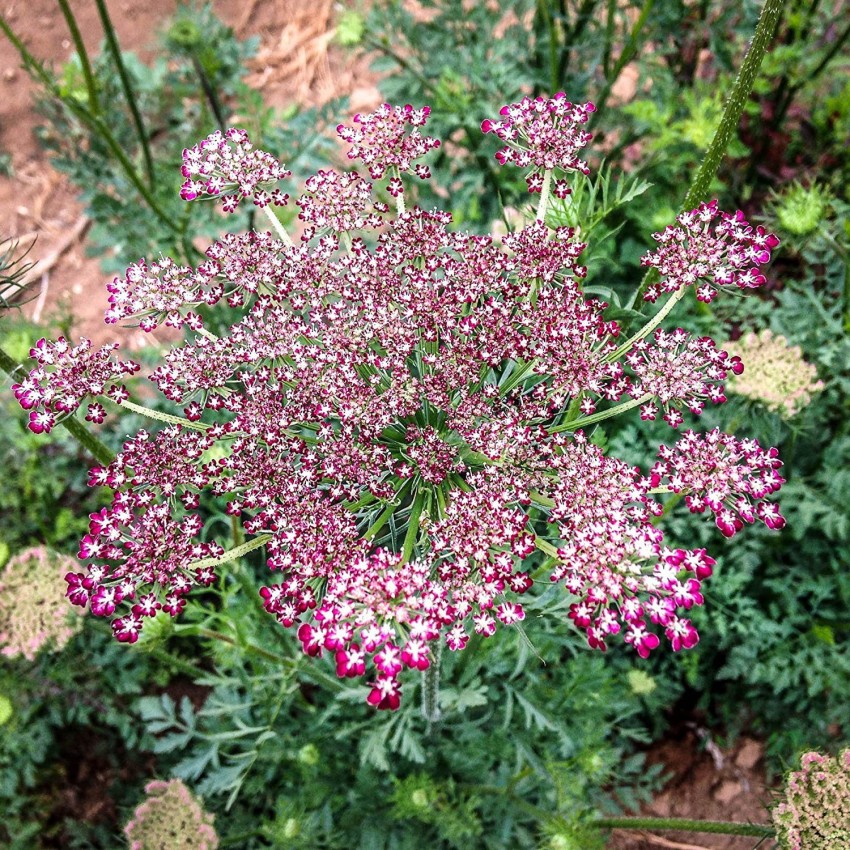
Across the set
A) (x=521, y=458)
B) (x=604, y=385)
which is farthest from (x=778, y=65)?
(x=521, y=458)

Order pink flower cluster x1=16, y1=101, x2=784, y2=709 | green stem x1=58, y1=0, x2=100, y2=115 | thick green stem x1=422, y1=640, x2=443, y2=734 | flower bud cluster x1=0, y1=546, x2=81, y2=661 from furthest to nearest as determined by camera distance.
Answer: flower bud cluster x1=0, y1=546, x2=81, y2=661, green stem x1=58, y1=0, x2=100, y2=115, thick green stem x1=422, y1=640, x2=443, y2=734, pink flower cluster x1=16, y1=101, x2=784, y2=709

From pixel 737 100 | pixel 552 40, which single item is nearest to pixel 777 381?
pixel 737 100

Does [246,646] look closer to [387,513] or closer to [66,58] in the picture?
[387,513]

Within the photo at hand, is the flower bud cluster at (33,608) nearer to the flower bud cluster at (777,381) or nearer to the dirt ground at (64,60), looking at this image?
the dirt ground at (64,60)

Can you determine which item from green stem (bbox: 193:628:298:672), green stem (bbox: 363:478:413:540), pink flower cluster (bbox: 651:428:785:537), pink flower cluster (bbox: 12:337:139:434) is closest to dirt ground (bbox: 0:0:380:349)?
green stem (bbox: 193:628:298:672)

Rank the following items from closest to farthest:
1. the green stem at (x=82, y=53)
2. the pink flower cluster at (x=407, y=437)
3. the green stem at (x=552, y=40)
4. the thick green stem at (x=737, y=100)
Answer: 1. the pink flower cluster at (x=407, y=437)
2. the thick green stem at (x=737, y=100)
3. the green stem at (x=82, y=53)
4. the green stem at (x=552, y=40)

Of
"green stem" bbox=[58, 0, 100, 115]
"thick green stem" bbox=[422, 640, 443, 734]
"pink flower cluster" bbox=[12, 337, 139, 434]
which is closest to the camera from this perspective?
"pink flower cluster" bbox=[12, 337, 139, 434]

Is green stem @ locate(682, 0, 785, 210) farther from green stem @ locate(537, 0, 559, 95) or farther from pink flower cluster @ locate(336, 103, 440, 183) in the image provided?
green stem @ locate(537, 0, 559, 95)

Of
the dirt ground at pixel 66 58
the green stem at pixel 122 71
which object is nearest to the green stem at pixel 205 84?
the green stem at pixel 122 71
